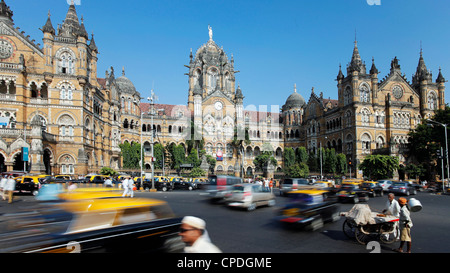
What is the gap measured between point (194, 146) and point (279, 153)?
22.4 metres

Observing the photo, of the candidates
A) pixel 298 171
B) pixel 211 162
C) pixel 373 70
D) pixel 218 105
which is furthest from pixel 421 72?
pixel 211 162

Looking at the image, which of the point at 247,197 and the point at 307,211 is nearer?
the point at 307,211

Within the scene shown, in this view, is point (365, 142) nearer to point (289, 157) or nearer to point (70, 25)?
point (289, 157)

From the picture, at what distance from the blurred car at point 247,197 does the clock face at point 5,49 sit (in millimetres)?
37574

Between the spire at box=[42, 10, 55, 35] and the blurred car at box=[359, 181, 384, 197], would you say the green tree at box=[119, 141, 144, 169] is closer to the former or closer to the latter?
the spire at box=[42, 10, 55, 35]

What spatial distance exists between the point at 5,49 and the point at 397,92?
62.3 meters

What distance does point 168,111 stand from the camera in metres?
67.4

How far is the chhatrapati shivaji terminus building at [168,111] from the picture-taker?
120 ft

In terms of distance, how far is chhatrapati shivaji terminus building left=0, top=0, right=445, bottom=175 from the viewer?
120ft

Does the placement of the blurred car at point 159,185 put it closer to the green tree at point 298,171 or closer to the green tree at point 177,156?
the green tree at point 177,156

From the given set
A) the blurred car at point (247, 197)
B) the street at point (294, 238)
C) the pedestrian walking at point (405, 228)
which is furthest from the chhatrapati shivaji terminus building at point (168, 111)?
the pedestrian walking at point (405, 228)
